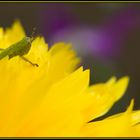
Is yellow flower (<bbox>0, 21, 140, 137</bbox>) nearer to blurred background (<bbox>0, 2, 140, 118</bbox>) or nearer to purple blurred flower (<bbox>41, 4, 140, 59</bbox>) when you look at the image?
blurred background (<bbox>0, 2, 140, 118</bbox>)

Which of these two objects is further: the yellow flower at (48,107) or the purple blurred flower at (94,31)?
the purple blurred flower at (94,31)

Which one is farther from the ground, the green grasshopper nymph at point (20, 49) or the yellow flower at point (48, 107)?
the green grasshopper nymph at point (20, 49)

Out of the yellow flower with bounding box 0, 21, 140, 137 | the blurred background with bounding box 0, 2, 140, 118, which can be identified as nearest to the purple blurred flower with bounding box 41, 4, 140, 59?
the blurred background with bounding box 0, 2, 140, 118

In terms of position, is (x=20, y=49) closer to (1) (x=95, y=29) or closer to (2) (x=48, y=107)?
(2) (x=48, y=107)

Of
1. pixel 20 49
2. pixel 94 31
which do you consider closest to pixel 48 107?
pixel 20 49

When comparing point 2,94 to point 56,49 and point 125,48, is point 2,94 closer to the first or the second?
point 56,49

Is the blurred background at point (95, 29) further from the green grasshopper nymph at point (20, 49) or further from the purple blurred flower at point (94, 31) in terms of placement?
the green grasshopper nymph at point (20, 49)

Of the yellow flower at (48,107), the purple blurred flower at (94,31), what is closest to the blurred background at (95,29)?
the purple blurred flower at (94,31)

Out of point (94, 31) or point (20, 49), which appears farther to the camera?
point (94, 31)

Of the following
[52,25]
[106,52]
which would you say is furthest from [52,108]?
[52,25]
